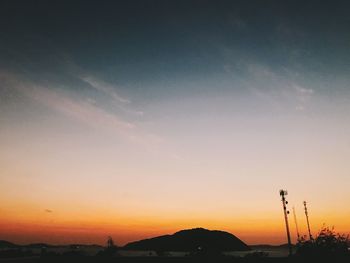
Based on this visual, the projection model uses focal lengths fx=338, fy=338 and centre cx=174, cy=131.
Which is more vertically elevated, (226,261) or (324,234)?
(324,234)

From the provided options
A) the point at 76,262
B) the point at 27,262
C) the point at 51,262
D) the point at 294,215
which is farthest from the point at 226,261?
the point at 294,215

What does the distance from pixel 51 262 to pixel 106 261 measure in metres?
7.77

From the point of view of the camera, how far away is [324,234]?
44.6m

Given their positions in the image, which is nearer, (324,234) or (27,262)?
(324,234)

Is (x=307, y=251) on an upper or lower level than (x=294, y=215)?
lower

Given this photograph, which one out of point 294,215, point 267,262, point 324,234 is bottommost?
point 267,262

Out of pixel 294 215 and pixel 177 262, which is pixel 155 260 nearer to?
pixel 177 262

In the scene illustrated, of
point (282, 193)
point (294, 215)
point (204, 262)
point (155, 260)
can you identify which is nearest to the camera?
point (204, 262)

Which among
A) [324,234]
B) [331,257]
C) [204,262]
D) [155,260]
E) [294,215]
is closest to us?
[331,257]

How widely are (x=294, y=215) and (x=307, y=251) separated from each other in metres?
52.4

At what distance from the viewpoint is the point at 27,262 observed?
1991 inches

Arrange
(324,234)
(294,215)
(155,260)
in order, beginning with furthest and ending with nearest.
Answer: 1. (294,215)
2. (155,260)
3. (324,234)

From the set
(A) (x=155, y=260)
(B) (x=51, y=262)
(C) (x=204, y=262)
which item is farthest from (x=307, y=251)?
(B) (x=51, y=262)

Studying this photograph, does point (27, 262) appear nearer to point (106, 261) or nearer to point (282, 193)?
point (106, 261)
